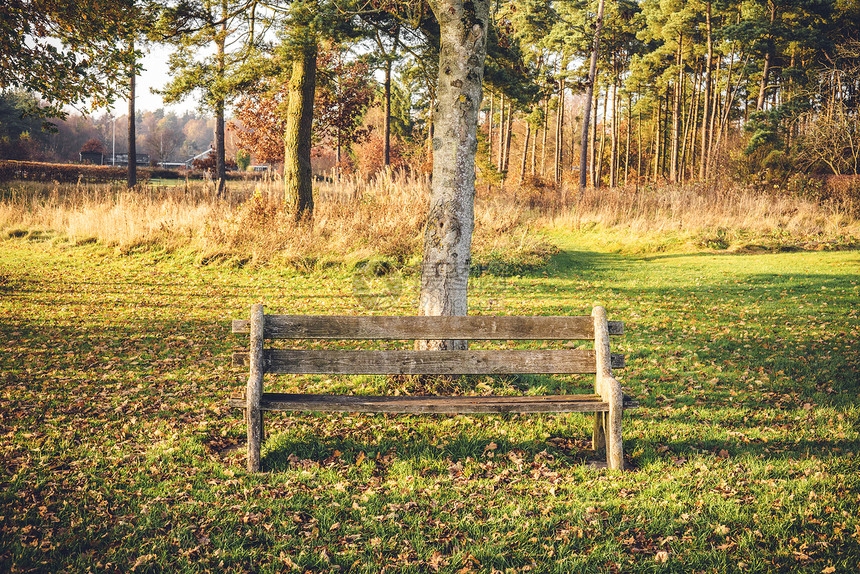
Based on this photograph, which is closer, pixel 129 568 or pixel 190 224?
pixel 129 568

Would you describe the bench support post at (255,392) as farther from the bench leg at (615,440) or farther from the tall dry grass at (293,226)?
the tall dry grass at (293,226)

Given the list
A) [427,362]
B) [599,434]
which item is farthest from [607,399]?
[427,362]

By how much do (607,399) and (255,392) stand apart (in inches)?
96.0

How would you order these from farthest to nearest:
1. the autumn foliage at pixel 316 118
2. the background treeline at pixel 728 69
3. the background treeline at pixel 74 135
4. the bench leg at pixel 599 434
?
the background treeline at pixel 74 135 < the autumn foliage at pixel 316 118 < the background treeline at pixel 728 69 < the bench leg at pixel 599 434

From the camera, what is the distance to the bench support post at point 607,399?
11.7ft

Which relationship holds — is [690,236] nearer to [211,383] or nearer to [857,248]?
[857,248]

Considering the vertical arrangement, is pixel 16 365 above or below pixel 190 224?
below

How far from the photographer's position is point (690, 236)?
15.4 metres

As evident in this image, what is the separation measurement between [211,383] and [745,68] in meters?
35.3

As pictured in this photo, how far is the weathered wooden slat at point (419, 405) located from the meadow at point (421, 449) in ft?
1.40

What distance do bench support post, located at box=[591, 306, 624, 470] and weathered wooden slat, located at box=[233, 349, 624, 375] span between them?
3.7 inches

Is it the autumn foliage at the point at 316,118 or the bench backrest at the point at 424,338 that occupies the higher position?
the autumn foliage at the point at 316,118

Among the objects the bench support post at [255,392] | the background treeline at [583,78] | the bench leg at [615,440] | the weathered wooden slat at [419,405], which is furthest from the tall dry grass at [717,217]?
the bench support post at [255,392]

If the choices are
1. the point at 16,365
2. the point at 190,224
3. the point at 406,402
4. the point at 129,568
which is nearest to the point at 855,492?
the point at 406,402
